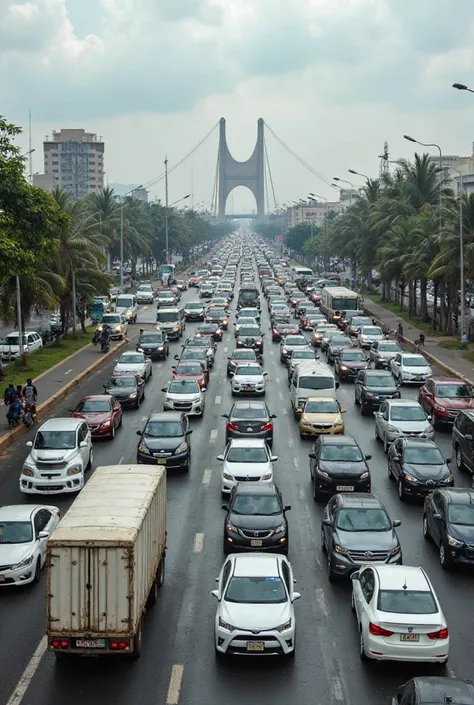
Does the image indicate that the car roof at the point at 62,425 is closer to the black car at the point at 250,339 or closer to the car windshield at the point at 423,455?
the car windshield at the point at 423,455

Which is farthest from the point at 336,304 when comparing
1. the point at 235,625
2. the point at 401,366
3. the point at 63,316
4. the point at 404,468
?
the point at 235,625

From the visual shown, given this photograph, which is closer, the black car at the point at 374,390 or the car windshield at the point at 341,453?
the car windshield at the point at 341,453

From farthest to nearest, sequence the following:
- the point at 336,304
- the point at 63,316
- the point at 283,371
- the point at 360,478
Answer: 1. the point at 336,304
2. the point at 63,316
3. the point at 283,371
4. the point at 360,478

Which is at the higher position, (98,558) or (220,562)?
→ (98,558)

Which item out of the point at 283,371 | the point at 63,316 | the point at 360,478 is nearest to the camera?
the point at 360,478

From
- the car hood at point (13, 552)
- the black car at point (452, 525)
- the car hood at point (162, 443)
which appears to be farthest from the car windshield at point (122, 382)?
the car hood at point (13, 552)

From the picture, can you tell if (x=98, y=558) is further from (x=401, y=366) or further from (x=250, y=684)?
(x=401, y=366)

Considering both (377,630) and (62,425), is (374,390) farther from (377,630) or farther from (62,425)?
(377,630)

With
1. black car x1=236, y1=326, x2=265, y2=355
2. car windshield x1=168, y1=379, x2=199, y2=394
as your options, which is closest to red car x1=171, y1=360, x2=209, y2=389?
car windshield x1=168, y1=379, x2=199, y2=394
